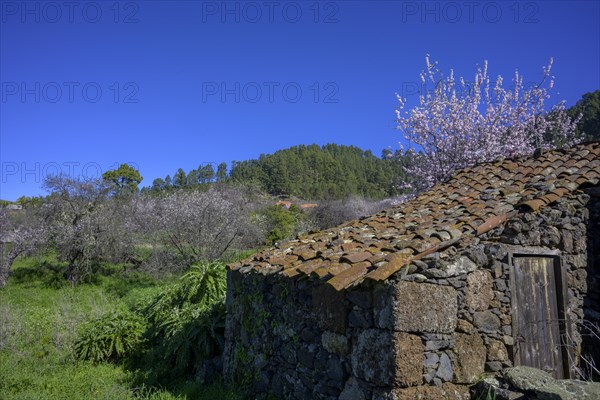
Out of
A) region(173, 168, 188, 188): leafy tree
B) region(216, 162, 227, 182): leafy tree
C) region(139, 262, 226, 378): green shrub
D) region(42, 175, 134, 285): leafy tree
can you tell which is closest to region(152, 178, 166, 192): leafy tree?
region(173, 168, 188, 188): leafy tree

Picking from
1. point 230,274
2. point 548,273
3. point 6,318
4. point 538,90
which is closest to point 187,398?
point 230,274

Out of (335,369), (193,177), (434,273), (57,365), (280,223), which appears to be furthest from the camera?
(193,177)

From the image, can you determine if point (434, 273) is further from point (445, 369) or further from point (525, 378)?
point (525, 378)

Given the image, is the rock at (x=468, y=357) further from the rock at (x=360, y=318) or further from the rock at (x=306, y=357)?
the rock at (x=306, y=357)

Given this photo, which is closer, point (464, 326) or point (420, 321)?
point (420, 321)

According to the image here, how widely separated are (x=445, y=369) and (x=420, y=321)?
58 centimetres

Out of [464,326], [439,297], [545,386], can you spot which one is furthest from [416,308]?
[545,386]

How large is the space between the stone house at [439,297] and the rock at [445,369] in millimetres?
14

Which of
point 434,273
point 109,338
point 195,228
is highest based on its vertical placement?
point 195,228

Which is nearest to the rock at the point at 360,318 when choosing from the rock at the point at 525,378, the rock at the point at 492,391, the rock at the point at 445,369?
the rock at the point at 445,369

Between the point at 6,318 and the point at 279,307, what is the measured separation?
8.14 m

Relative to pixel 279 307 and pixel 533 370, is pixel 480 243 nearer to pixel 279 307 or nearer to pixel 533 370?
pixel 533 370

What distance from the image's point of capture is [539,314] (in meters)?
5.20

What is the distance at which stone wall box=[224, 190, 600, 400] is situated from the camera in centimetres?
414
